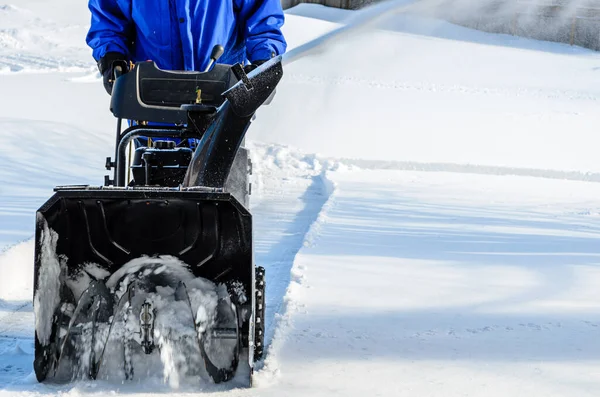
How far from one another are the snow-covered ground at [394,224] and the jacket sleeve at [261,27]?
1286mm

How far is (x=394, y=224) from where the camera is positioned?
757cm

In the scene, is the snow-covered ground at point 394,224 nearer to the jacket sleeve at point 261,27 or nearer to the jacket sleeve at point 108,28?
the jacket sleeve at point 261,27

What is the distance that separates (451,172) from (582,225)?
416 cm

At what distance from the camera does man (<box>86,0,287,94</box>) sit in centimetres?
433

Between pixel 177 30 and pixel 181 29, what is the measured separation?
5 centimetres

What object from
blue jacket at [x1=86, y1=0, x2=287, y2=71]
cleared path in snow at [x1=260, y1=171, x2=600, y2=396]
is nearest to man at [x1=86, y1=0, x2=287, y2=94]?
blue jacket at [x1=86, y1=0, x2=287, y2=71]

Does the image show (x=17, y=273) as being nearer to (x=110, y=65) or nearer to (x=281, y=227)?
(x=110, y=65)

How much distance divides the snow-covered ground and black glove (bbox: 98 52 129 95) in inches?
47.9

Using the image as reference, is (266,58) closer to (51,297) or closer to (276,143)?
(51,297)

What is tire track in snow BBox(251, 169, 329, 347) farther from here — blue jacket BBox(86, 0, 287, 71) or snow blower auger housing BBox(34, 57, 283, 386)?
blue jacket BBox(86, 0, 287, 71)

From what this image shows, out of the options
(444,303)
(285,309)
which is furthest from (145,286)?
(444,303)

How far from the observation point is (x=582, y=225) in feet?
26.3

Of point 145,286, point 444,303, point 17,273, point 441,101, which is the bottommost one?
point 441,101

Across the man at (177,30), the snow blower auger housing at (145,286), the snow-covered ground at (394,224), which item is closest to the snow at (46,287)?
the snow blower auger housing at (145,286)
